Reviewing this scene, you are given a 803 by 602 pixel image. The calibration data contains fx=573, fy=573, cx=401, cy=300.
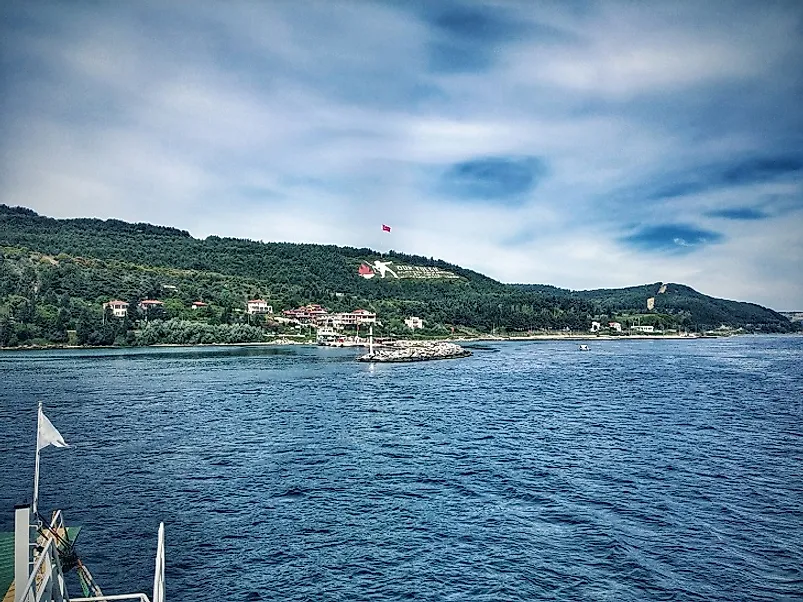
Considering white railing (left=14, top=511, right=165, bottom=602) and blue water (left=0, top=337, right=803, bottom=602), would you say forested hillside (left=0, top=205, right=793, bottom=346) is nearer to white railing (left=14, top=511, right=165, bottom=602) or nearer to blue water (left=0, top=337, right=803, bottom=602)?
blue water (left=0, top=337, right=803, bottom=602)

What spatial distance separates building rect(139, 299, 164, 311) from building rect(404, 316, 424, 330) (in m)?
65.1

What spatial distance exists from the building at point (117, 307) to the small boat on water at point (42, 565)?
387 ft

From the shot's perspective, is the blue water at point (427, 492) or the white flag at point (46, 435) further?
the blue water at point (427, 492)

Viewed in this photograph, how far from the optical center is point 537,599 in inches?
607

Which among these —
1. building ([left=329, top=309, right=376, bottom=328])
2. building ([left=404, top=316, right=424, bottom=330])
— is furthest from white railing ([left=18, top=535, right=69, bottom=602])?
building ([left=404, top=316, right=424, bottom=330])

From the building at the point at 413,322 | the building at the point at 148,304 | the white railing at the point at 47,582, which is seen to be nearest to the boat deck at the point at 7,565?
the white railing at the point at 47,582

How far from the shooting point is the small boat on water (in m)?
9.01

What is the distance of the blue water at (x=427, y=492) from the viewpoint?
16656mm

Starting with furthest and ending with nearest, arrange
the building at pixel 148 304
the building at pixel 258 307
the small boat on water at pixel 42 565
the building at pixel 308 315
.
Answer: the building at pixel 308 315 < the building at pixel 258 307 < the building at pixel 148 304 < the small boat on water at pixel 42 565

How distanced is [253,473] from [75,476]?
26.3 feet

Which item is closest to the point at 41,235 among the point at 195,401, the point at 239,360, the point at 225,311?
the point at 225,311

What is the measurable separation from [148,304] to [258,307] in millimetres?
28531

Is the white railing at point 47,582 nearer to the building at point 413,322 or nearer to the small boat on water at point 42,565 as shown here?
the small boat on water at point 42,565

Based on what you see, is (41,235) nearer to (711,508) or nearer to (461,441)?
(461,441)
